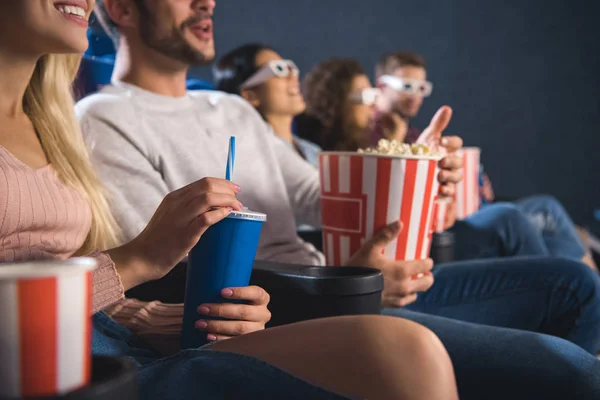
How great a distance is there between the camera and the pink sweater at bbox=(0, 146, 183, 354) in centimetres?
88

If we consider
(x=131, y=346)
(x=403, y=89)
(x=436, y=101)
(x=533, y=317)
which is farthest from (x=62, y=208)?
(x=436, y=101)

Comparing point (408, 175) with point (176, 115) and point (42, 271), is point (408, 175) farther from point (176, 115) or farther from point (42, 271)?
point (42, 271)

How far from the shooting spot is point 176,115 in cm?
147

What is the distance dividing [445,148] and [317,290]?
2.11 ft

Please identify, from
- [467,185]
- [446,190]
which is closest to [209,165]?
[446,190]

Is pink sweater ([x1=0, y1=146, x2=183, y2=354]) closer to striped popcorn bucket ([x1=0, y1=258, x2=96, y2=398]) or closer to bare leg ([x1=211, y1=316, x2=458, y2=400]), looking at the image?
bare leg ([x1=211, y1=316, x2=458, y2=400])

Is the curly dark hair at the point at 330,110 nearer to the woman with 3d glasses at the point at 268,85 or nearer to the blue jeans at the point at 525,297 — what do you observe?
the woman with 3d glasses at the point at 268,85

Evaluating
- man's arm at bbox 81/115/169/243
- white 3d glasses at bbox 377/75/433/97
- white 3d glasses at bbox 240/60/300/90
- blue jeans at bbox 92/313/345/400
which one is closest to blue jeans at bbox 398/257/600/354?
man's arm at bbox 81/115/169/243

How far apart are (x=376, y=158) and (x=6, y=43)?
25.7 inches

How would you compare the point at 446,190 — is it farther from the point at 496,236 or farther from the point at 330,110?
the point at 330,110

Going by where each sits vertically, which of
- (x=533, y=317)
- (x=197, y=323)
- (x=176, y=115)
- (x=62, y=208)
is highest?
(x=176, y=115)

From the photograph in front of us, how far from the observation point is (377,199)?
1.21 m

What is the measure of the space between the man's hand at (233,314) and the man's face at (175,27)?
2.44ft

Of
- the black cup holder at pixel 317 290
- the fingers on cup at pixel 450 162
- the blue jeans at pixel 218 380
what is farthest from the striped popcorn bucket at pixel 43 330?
the fingers on cup at pixel 450 162
